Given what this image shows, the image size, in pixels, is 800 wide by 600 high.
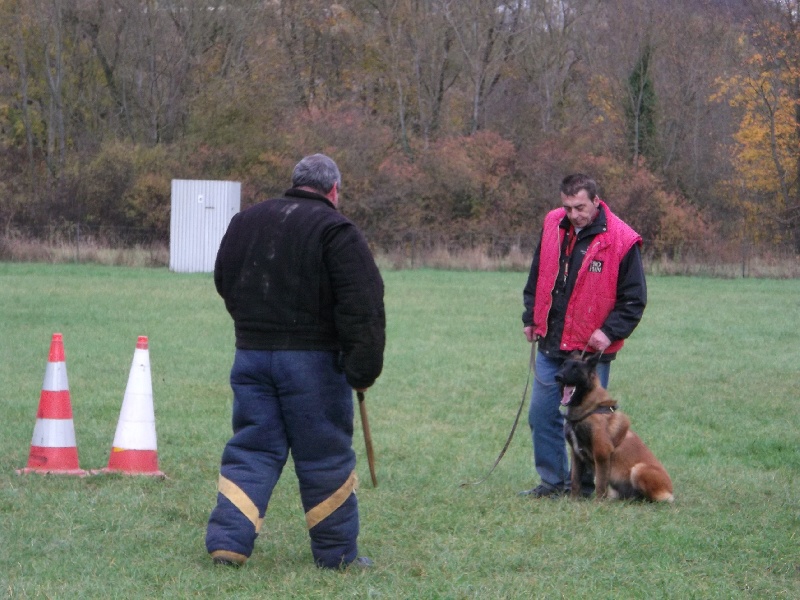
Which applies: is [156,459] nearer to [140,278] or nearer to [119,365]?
[119,365]

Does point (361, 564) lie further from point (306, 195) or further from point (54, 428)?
point (54, 428)

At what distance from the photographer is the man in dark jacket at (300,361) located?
4824 millimetres

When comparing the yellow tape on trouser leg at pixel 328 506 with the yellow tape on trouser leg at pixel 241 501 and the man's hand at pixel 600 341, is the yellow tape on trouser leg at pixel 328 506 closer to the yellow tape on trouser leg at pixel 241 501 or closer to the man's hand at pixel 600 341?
the yellow tape on trouser leg at pixel 241 501

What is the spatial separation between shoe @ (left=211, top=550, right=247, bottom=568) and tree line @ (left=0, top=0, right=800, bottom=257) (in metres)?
32.0

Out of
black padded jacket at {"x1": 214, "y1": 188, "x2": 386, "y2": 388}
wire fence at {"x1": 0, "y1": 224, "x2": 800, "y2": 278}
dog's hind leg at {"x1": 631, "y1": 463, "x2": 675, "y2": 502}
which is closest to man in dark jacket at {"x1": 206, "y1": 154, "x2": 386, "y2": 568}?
black padded jacket at {"x1": 214, "y1": 188, "x2": 386, "y2": 388}

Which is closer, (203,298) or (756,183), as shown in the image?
(203,298)

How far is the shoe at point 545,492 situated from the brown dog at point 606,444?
1.01 ft

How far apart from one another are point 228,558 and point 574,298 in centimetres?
265

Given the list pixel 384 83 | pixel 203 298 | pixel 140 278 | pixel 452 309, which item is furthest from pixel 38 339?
pixel 384 83

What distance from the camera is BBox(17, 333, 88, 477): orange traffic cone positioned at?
22.4ft

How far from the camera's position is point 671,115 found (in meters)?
43.2

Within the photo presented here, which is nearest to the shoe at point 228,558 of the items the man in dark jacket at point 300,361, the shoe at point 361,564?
the man in dark jacket at point 300,361

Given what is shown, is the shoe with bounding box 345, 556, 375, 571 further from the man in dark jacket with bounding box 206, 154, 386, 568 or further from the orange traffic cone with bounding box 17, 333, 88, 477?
the orange traffic cone with bounding box 17, 333, 88, 477

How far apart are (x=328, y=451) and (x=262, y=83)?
1450 inches
